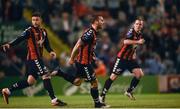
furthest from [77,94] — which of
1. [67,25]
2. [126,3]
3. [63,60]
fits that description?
[126,3]

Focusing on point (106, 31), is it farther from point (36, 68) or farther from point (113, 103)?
point (36, 68)

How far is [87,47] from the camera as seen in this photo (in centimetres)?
1630

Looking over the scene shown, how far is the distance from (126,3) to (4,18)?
6764 millimetres

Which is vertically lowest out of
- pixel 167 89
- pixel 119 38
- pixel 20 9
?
pixel 167 89

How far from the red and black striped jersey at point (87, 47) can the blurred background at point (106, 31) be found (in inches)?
336

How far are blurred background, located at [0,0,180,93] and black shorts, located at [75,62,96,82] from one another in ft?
27.3

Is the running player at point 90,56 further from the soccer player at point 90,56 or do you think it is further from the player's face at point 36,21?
the player's face at point 36,21

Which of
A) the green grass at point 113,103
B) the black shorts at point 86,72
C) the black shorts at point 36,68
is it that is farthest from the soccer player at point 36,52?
the black shorts at point 86,72

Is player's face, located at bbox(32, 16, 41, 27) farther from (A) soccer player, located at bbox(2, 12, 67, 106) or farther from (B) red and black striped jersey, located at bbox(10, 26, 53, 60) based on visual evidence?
(B) red and black striped jersey, located at bbox(10, 26, 53, 60)

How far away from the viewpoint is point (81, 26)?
2778 cm

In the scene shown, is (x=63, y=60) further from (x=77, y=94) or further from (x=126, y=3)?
(x=126, y=3)

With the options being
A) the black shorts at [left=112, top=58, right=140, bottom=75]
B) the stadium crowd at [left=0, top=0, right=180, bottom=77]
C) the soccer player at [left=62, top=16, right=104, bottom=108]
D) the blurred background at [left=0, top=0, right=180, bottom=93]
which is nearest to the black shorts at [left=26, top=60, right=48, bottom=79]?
the soccer player at [left=62, top=16, right=104, bottom=108]

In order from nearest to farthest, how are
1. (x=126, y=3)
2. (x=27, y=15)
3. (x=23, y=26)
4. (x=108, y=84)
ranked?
(x=108, y=84)
(x=23, y=26)
(x=27, y=15)
(x=126, y=3)

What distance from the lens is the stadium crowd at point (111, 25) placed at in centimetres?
2598
